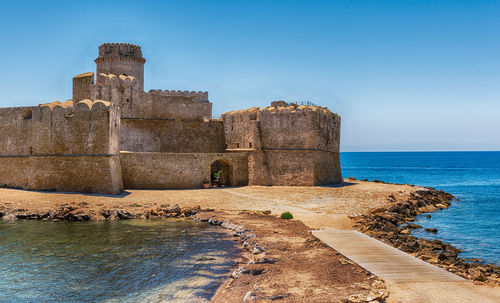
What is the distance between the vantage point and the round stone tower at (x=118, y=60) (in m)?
34.8

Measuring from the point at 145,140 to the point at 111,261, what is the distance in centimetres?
2058

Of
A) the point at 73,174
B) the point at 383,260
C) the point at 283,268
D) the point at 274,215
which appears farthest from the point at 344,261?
the point at 73,174

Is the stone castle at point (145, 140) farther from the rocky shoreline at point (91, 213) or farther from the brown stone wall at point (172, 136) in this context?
the rocky shoreline at point (91, 213)

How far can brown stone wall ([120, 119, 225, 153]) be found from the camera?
3209cm

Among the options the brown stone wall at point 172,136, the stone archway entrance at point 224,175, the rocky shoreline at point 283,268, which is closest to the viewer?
the rocky shoreline at point 283,268

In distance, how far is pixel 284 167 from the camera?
3044 centimetres

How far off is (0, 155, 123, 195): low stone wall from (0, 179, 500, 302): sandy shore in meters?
0.83

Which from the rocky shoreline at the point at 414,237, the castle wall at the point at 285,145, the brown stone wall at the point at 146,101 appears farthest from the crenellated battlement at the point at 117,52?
the rocky shoreline at the point at 414,237

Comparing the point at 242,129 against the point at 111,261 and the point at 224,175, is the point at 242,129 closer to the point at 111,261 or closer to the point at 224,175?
the point at 224,175

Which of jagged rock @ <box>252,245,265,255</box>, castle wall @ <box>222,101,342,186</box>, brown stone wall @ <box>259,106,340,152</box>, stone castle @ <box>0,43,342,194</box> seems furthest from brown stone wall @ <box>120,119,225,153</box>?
jagged rock @ <box>252,245,265,255</box>

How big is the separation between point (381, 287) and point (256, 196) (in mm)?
16677

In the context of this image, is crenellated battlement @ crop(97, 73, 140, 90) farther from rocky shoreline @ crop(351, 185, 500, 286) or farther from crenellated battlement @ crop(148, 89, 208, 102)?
rocky shoreline @ crop(351, 185, 500, 286)

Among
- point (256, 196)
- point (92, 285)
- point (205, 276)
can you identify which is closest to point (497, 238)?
point (256, 196)

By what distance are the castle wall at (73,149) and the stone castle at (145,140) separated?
0.05m
